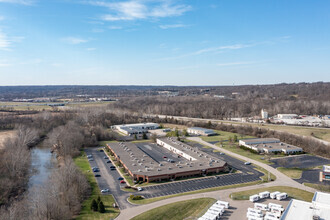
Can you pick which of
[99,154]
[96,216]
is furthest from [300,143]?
[96,216]

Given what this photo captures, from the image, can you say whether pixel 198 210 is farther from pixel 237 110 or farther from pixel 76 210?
pixel 237 110

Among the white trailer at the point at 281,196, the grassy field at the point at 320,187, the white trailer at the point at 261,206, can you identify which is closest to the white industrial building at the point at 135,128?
the grassy field at the point at 320,187

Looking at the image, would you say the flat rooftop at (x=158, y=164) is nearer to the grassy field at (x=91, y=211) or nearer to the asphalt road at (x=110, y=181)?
the asphalt road at (x=110, y=181)

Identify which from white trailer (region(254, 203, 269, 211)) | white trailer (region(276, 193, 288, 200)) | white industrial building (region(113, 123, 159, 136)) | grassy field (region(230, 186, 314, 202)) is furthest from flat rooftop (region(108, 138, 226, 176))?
white industrial building (region(113, 123, 159, 136))

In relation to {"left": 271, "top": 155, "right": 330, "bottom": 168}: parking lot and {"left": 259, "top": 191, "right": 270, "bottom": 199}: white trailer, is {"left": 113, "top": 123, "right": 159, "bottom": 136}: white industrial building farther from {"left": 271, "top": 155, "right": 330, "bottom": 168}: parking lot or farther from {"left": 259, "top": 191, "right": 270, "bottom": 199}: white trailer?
{"left": 259, "top": 191, "right": 270, "bottom": 199}: white trailer

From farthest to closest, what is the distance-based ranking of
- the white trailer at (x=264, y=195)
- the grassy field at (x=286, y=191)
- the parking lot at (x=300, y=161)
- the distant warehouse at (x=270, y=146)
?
the distant warehouse at (x=270, y=146) → the parking lot at (x=300, y=161) → the white trailer at (x=264, y=195) → the grassy field at (x=286, y=191)

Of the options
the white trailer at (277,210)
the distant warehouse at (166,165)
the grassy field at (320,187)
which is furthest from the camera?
the distant warehouse at (166,165)

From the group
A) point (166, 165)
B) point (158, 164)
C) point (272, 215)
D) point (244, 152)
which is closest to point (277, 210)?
point (272, 215)

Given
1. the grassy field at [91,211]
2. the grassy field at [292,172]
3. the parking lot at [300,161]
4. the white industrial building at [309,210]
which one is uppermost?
the white industrial building at [309,210]
